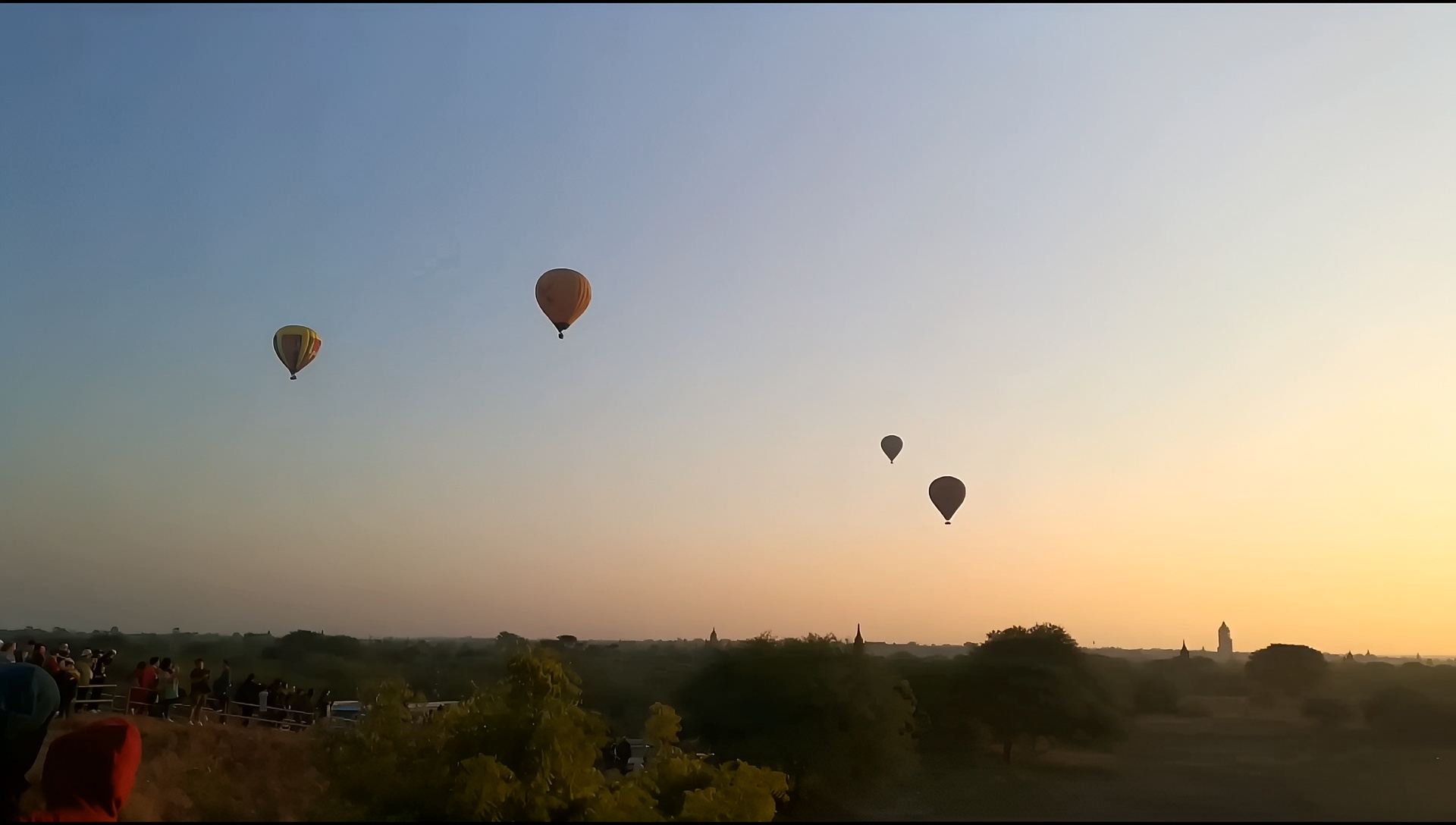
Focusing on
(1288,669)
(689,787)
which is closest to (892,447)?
(689,787)

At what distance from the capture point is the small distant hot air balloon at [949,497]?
37.6 meters

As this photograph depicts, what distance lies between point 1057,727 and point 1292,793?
1600cm

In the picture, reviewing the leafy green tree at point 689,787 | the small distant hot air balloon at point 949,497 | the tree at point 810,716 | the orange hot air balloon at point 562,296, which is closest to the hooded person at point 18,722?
the leafy green tree at point 689,787

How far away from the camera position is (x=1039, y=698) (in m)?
52.8

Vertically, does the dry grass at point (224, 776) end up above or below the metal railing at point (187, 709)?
below

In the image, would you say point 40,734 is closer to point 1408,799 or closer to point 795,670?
point 795,670

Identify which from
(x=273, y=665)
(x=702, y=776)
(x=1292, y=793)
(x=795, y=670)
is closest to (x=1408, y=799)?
(x=1292, y=793)

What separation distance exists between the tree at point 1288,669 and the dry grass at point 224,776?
319 feet

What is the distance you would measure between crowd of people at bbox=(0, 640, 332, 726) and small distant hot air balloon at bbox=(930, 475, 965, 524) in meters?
20.1

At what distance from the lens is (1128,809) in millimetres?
36531

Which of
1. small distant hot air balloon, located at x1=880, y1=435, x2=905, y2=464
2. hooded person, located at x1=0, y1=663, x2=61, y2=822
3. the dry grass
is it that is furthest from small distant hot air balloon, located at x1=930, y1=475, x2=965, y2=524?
hooded person, located at x1=0, y1=663, x2=61, y2=822

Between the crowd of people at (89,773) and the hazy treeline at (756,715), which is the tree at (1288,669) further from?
the crowd of people at (89,773)

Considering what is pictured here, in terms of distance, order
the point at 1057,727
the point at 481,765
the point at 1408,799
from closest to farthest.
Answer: the point at 481,765, the point at 1408,799, the point at 1057,727

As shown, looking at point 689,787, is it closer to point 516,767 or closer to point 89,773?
point 516,767
